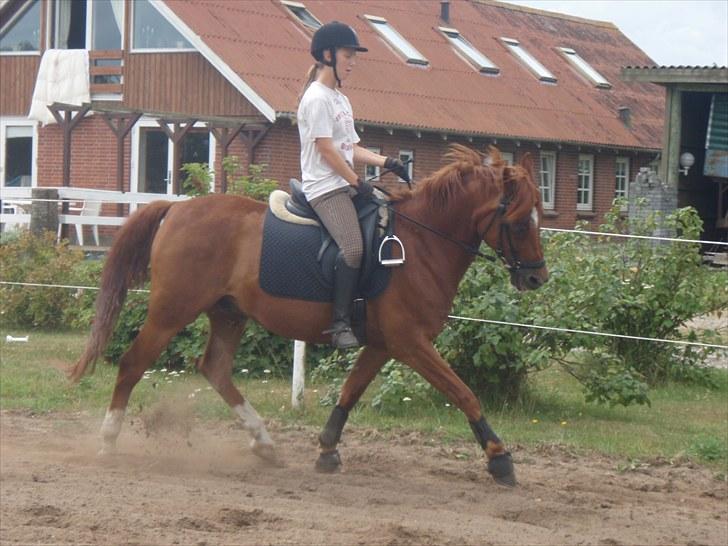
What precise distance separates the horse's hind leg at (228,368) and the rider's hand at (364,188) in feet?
4.27

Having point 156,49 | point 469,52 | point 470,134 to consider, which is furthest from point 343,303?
point 469,52

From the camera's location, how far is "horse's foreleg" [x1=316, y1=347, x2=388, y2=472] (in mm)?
8438

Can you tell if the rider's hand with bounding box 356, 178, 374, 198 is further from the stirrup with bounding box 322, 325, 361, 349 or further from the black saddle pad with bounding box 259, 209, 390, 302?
the stirrup with bounding box 322, 325, 361, 349

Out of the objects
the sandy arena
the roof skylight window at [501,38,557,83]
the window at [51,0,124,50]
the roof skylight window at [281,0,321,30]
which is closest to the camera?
the sandy arena

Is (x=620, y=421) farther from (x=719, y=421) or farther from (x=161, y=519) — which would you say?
(x=161, y=519)

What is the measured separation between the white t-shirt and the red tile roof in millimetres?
16909

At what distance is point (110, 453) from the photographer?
8633mm

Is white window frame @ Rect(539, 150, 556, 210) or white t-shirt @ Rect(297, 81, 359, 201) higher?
white window frame @ Rect(539, 150, 556, 210)

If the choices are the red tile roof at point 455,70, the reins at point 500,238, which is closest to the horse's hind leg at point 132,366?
the reins at point 500,238

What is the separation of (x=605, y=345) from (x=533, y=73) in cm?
2512

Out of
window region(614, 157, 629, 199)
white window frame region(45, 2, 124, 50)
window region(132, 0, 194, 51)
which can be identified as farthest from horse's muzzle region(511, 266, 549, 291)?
window region(614, 157, 629, 199)

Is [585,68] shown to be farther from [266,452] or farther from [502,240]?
[266,452]

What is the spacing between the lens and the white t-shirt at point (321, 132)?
796 centimetres

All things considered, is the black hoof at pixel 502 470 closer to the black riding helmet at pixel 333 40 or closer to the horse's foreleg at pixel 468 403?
the horse's foreleg at pixel 468 403
